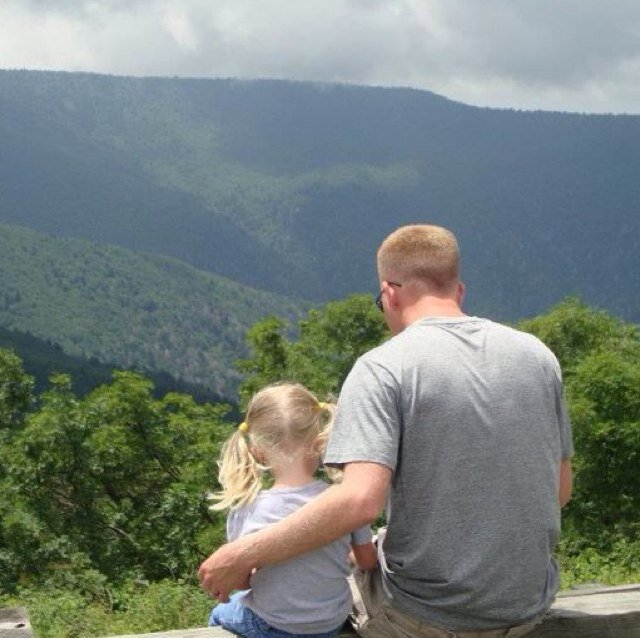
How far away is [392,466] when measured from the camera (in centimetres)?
351

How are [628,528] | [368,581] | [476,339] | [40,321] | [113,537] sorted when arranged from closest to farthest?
[476,339] → [368,581] → [628,528] → [113,537] → [40,321]

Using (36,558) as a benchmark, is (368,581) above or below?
above

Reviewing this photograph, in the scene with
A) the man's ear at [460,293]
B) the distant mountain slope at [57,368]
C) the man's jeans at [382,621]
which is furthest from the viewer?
the distant mountain slope at [57,368]

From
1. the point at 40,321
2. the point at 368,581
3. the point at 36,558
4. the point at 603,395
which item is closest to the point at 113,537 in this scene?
the point at 36,558

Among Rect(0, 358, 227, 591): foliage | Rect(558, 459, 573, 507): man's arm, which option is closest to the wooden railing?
Rect(558, 459, 573, 507): man's arm

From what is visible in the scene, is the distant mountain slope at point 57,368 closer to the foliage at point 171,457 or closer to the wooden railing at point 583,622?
the foliage at point 171,457

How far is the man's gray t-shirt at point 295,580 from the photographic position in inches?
152

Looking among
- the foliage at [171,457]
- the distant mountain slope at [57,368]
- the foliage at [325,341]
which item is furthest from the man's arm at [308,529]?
the distant mountain slope at [57,368]

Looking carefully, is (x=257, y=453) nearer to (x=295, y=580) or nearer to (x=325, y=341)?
(x=295, y=580)

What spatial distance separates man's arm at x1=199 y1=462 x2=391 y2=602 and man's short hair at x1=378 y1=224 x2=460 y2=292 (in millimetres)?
713

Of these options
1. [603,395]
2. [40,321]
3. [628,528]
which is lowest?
[628,528]

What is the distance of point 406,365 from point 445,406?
18 centimetres

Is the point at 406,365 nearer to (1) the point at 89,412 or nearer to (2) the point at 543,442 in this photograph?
(2) the point at 543,442

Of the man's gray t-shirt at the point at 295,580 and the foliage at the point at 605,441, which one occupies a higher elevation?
the man's gray t-shirt at the point at 295,580
